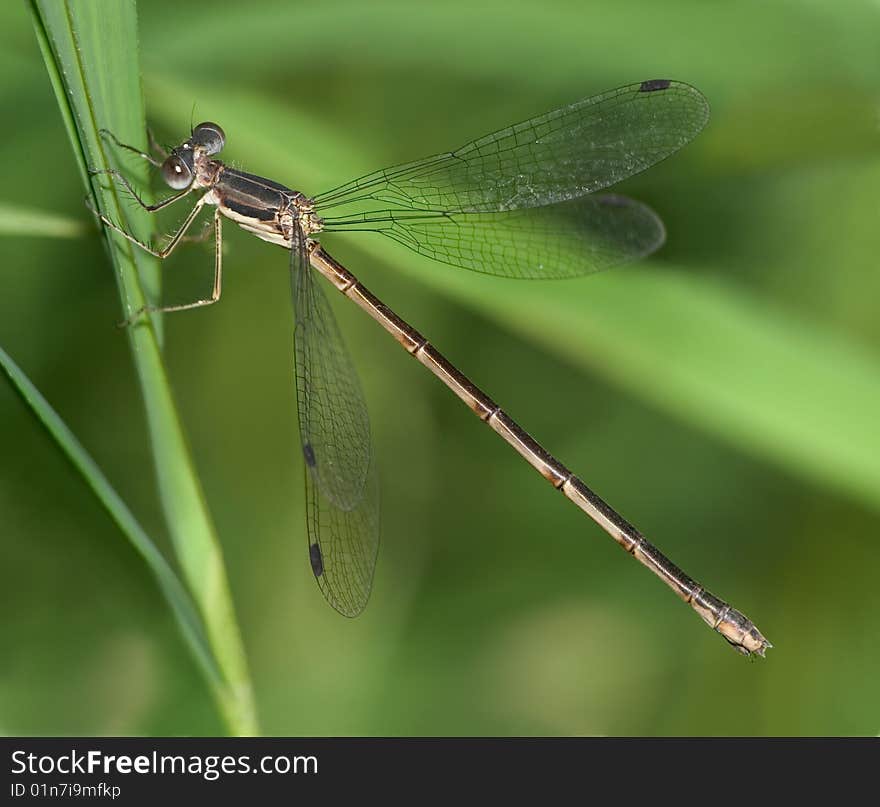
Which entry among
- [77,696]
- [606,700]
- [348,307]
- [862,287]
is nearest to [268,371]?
[348,307]

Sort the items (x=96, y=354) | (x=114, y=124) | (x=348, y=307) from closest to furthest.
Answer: (x=114, y=124) → (x=96, y=354) → (x=348, y=307)

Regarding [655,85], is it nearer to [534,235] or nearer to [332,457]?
[534,235]

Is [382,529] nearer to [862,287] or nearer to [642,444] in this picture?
[642,444]

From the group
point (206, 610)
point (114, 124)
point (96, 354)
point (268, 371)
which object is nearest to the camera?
point (114, 124)

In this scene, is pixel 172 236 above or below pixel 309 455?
above

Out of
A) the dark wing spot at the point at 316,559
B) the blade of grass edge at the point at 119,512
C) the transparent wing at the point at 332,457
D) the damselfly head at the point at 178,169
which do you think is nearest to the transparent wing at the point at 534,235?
the transparent wing at the point at 332,457

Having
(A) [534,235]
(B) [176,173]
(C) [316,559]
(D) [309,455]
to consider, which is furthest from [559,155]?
(C) [316,559]
